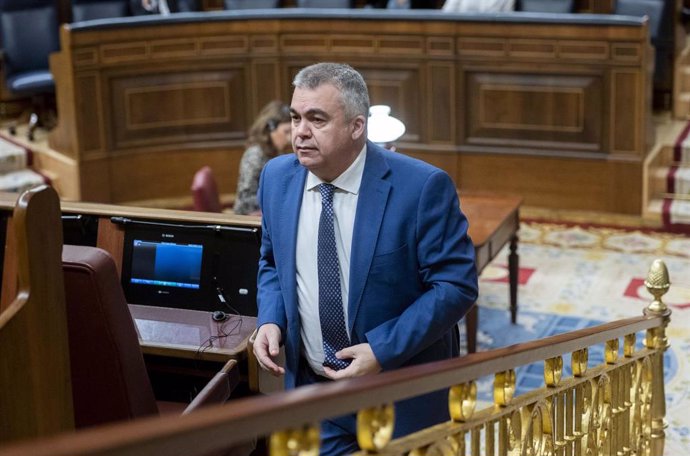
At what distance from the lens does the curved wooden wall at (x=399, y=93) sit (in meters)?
7.96

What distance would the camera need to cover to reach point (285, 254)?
305 centimetres

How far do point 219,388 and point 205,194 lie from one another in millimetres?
2345

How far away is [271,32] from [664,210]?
10.2ft

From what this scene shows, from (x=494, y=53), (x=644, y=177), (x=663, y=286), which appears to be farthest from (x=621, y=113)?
(x=663, y=286)

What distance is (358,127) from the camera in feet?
9.54

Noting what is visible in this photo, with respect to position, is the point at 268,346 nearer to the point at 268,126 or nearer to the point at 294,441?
the point at 294,441

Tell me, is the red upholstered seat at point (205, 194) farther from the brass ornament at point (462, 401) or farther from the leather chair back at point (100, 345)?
the brass ornament at point (462, 401)

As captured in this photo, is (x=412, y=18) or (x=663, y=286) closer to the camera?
(x=663, y=286)

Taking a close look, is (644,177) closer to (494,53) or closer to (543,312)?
(494,53)

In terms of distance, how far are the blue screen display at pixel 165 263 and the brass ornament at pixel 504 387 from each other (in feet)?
6.28

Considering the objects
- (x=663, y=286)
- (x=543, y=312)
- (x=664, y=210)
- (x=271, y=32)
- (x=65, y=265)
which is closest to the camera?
(x=65, y=265)

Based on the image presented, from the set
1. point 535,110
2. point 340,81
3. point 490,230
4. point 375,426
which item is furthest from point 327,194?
point 535,110

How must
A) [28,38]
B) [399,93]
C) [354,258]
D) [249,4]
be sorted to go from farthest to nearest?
1. [249,4]
2. [28,38]
3. [399,93]
4. [354,258]

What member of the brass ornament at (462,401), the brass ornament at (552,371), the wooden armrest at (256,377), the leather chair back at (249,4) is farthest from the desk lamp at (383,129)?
the leather chair back at (249,4)
